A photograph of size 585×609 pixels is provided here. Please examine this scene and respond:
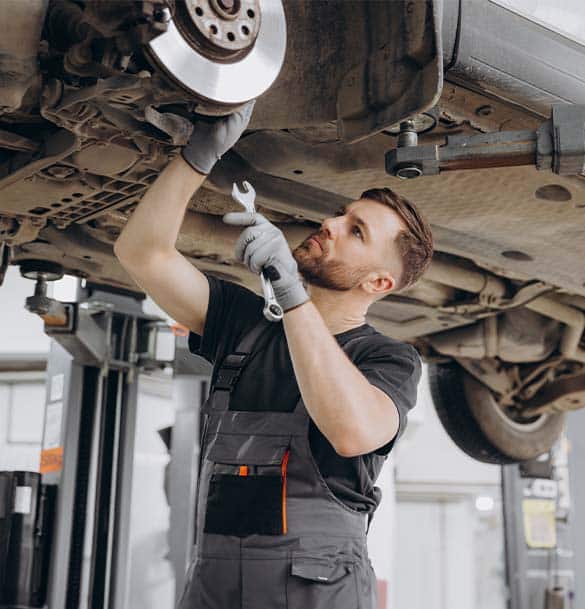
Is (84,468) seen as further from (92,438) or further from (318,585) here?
(318,585)

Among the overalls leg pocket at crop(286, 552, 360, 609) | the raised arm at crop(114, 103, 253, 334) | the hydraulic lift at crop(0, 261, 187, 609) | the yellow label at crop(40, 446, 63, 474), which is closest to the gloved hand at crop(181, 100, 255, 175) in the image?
the raised arm at crop(114, 103, 253, 334)

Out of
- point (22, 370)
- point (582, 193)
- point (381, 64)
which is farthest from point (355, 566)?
point (22, 370)

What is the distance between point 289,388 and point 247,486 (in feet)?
0.55

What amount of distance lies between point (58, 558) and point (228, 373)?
174cm

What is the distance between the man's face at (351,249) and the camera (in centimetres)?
148

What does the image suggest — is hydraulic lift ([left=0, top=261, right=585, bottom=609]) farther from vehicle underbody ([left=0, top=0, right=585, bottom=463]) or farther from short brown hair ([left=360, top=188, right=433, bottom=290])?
short brown hair ([left=360, top=188, right=433, bottom=290])

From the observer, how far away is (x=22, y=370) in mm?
5973

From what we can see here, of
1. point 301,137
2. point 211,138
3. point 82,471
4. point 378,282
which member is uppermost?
point 301,137

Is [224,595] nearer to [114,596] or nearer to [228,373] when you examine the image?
[228,373]

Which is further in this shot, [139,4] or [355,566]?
[355,566]

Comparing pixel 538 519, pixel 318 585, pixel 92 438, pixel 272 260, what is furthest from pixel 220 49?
pixel 538 519

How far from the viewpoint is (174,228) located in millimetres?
1462

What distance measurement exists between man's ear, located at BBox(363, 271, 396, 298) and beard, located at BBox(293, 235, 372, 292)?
0.02 m

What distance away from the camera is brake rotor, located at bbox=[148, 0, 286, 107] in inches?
47.8
